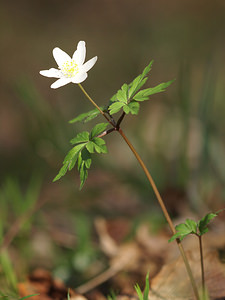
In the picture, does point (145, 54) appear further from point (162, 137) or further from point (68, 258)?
point (68, 258)

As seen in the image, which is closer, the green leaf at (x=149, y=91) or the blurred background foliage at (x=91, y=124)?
the green leaf at (x=149, y=91)

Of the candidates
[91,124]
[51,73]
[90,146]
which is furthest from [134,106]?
[91,124]

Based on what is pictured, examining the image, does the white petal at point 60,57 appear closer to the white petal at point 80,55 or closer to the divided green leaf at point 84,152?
the white petal at point 80,55

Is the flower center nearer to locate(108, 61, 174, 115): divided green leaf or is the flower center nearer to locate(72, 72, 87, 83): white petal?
locate(72, 72, 87, 83): white petal

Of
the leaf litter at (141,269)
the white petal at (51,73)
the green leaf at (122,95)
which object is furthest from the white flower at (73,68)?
the leaf litter at (141,269)

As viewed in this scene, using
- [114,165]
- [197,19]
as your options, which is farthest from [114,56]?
[114,165]
